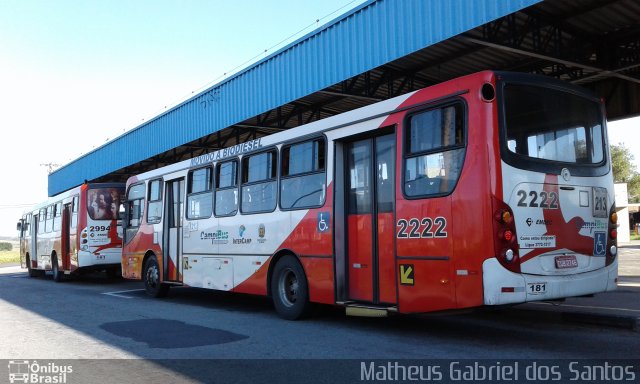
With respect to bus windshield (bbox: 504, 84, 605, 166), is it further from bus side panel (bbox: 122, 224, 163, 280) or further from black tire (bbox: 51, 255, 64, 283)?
black tire (bbox: 51, 255, 64, 283)

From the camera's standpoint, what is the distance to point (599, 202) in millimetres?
7121

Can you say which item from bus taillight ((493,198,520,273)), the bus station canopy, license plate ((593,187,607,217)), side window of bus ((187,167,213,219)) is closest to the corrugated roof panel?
the bus station canopy

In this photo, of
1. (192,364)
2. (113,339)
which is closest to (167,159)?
(113,339)

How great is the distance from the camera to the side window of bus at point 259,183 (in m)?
9.62

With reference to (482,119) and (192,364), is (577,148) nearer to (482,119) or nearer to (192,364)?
(482,119)

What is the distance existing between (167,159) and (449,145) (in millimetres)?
21224

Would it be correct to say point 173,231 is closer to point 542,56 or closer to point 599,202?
point 542,56

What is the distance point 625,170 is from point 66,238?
67639 mm

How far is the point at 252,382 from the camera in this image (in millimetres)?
5297

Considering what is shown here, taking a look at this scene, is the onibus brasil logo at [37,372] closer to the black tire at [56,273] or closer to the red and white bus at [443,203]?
the red and white bus at [443,203]

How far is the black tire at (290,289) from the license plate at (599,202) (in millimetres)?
4145

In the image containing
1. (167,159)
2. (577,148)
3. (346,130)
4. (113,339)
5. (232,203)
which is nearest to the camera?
(577,148)

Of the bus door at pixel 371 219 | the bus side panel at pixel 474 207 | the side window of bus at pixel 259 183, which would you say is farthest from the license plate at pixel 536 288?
the side window of bus at pixel 259 183

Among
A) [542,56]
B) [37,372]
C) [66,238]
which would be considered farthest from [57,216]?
[542,56]
